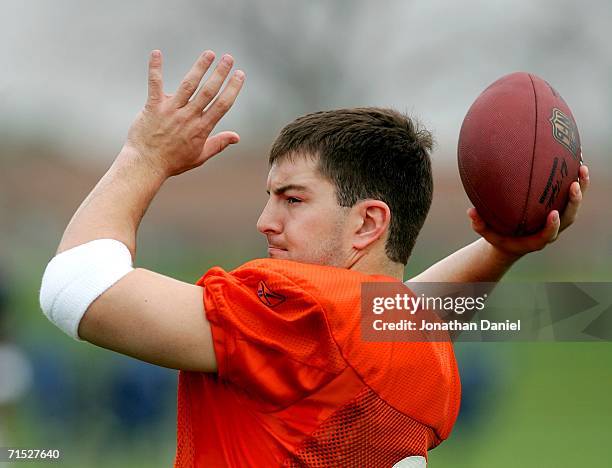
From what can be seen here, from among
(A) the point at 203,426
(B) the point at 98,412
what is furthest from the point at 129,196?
(B) the point at 98,412

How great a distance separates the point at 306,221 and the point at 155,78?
1.52 feet

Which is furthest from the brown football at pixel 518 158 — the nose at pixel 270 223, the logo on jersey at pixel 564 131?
the nose at pixel 270 223

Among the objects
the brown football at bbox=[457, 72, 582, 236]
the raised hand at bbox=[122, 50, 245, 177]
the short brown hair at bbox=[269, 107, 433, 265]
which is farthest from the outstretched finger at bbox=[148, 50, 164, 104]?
the brown football at bbox=[457, 72, 582, 236]

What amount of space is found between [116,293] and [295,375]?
0.40m

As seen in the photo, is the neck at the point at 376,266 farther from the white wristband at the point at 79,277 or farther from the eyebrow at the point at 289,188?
the white wristband at the point at 79,277

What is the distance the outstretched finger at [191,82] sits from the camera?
199 centimetres

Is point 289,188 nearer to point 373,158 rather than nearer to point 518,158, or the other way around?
point 373,158

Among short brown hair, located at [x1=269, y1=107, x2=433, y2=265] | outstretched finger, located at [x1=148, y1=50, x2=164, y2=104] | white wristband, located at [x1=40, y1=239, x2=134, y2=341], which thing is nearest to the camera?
white wristband, located at [x1=40, y1=239, x2=134, y2=341]

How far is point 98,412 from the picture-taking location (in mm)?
6750

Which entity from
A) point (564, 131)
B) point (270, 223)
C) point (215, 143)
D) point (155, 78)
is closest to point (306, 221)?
point (270, 223)

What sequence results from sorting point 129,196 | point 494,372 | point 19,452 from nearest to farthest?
1. point 129,196
2. point 19,452
3. point 494,372

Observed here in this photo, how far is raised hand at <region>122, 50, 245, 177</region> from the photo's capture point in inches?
78.5

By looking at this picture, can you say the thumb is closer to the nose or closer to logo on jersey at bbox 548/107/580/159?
the nose

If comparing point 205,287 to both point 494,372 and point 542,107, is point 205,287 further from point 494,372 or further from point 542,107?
point 494,372
